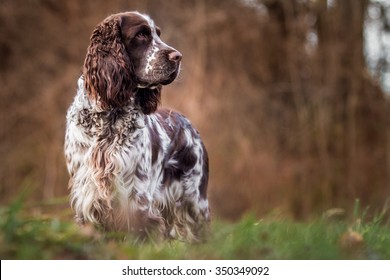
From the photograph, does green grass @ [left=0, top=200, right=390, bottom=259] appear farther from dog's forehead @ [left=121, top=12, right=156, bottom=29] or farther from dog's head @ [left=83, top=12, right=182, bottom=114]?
dog's forehead @ [left=121, top=12, right=156, bottom=29]

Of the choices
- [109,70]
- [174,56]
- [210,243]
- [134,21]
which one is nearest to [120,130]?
[109,70]

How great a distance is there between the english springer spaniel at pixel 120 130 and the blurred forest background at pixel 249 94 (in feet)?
16.7

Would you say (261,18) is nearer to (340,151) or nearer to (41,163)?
(340,151)

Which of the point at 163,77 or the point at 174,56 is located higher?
the point at 174,56

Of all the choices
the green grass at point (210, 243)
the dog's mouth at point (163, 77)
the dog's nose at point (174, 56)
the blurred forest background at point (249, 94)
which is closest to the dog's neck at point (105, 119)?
the dog's mouth at point (163, 77)

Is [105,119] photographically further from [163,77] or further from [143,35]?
[143,35]

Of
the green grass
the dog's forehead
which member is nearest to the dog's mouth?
the dog's forehead

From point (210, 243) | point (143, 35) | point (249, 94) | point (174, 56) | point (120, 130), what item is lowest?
point (249, 94)

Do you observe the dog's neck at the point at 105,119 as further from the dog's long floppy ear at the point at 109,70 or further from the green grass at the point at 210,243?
the green grass at the point at 210,243

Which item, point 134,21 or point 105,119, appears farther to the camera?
point 134,21

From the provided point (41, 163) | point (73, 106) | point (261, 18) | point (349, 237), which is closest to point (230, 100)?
point (261, 18)

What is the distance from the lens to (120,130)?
14.8ft

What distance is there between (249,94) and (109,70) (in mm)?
6644
